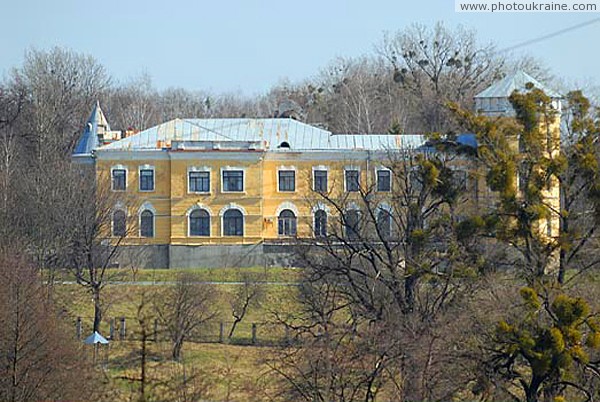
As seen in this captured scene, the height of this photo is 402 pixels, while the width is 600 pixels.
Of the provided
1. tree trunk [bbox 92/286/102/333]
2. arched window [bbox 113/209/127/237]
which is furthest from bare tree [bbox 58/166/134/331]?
arched window [bbox 113/209/127/237]

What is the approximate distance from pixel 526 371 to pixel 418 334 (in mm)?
2262

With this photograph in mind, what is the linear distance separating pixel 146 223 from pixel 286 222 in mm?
5311

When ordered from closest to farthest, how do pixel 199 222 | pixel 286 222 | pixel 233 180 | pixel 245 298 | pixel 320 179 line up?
pixel 245 298 → pixel 199 222 → pixel 233 180 → pixel 320 179 → pixel 286 222

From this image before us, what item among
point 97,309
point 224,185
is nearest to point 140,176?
point 224,185

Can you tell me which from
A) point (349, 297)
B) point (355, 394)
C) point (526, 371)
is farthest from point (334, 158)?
point (355, 394)

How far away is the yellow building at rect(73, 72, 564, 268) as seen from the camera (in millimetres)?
43062

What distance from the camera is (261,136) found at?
45250 millimetres

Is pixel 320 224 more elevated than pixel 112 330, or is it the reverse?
pixel 320 224

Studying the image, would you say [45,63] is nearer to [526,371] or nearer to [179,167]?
[179,167]

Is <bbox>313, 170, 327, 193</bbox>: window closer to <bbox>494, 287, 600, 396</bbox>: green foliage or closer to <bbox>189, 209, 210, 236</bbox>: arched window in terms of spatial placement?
<bbox>189, 209, 210, 236</bbox>: arched window

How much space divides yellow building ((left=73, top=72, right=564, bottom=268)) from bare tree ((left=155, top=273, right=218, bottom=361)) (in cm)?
950

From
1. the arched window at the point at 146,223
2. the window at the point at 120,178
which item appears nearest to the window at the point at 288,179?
the arched window at the point at 146,223

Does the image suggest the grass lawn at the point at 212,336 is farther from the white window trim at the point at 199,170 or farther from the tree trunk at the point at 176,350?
the white window trim at the point at 199,170

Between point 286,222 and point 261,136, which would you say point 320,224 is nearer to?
point 286,222
